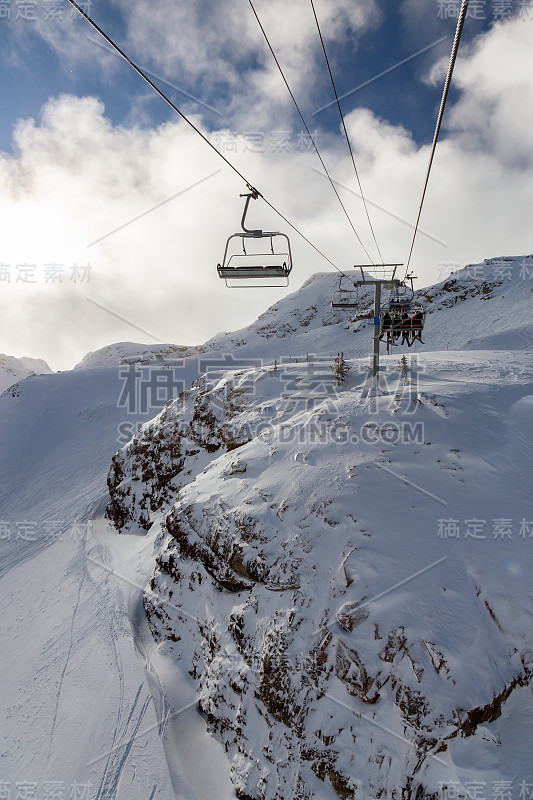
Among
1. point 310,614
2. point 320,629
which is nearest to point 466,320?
point 310,614

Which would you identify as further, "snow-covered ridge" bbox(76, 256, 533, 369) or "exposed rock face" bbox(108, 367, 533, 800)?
"snow-covered ridge" bbox(76, 256, 533, 369)

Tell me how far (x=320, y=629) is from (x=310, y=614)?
346 mm

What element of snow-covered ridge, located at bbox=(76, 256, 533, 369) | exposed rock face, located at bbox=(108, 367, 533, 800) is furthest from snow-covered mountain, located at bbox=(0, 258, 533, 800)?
snow-covered ridge, located at bbox=(76, 256, 533, 369)

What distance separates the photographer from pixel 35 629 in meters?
12.4

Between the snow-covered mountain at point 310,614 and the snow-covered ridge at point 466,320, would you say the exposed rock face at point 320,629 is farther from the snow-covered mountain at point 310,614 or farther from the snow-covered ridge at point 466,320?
the snow-covered ridge at point 466,320

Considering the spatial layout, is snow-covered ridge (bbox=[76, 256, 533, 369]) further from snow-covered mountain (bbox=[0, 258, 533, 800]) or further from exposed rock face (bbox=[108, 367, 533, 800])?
exposed rock face (bbox=[108, 367, 533, 800])

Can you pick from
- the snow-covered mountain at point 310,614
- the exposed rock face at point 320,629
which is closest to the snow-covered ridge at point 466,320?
the snow-covered mountain at point 310,614

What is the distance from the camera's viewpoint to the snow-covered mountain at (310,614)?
5.59m

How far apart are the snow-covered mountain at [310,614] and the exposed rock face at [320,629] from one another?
0.04 metres

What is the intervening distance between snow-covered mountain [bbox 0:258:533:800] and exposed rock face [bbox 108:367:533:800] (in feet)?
0.12

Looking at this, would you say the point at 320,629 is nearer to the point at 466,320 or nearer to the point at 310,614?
the point at 310,614

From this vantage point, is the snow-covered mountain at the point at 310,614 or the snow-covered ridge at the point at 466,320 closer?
the snow-covered mountain at the point at 310,614

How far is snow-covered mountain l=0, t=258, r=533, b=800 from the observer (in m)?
5.59

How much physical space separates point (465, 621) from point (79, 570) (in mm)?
15682
